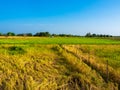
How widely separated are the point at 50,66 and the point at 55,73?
2303 millimetres

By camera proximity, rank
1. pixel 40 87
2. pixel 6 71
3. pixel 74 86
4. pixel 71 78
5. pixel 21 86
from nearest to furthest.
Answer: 1. pixel 21 86
2. pixel 40 87
3. pixel 74 86
4. pixel 71 78
5. pixel 6 71

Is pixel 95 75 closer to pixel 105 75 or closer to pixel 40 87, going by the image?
pixel 105 75

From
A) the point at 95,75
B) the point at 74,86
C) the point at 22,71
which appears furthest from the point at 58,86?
the point at 22,71

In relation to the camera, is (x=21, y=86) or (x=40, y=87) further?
(x=40, y=87)

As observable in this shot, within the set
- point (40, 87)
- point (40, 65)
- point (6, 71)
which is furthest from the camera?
point (40, 65)

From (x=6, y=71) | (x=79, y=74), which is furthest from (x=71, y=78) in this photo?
(x=6, y=71)

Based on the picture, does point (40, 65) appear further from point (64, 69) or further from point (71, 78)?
point (71, 78)

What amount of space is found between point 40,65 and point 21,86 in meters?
8.54

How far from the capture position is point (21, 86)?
11.6 metres

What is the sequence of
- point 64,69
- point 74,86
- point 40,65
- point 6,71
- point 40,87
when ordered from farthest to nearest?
point 40,65 → point 64,69 → point 6,71 → point 74,86 → point 40,87

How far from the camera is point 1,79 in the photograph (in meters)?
14.1

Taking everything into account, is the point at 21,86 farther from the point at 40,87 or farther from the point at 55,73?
the point at 55,73

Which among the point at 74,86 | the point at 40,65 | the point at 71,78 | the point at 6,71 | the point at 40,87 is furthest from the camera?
the point at 40,65

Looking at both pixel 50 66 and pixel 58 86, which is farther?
pixel 50 66
